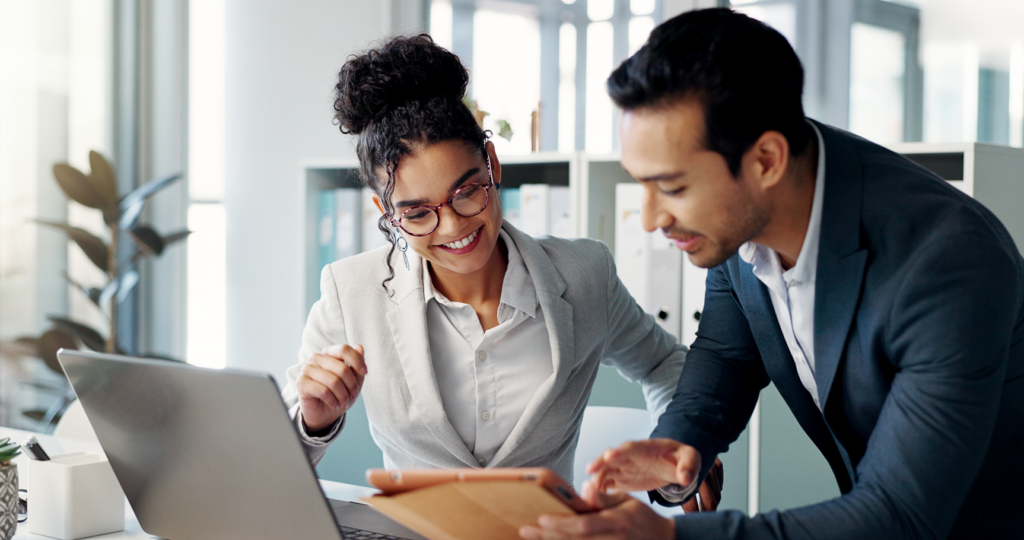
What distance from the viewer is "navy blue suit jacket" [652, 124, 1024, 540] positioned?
947 millimetres

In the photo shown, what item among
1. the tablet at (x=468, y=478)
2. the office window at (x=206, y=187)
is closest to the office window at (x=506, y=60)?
the office window at (x=206, y=187)

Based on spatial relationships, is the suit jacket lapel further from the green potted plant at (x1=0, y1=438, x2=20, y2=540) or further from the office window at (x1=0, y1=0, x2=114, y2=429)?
the office window at (x1=0, y1=0, x2=114, y2=429)

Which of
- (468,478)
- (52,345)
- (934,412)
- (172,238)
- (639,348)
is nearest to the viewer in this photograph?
(468,478)

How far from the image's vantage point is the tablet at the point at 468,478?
0.79 m

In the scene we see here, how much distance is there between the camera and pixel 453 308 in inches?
63.4

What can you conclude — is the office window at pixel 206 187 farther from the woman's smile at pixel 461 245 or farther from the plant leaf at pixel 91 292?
the woman's smile at pixel 461 245

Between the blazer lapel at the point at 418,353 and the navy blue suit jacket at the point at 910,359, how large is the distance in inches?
24.8

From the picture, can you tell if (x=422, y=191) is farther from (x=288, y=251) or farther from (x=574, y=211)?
(x=288, y=251)

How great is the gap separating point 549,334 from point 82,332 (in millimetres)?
2249

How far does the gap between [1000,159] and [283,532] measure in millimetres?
2027

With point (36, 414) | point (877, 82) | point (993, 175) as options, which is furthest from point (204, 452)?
point (877, 82)

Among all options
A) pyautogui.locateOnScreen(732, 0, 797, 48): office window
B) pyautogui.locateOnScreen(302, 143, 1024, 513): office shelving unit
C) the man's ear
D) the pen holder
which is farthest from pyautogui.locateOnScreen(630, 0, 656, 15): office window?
the pen holder

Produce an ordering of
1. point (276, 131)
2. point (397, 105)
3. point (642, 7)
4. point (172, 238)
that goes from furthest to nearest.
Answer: point (276, 131), point (642, 7), point (172, 238), point (397, 105)

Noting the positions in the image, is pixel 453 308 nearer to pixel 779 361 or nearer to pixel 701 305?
pixel 779 361
